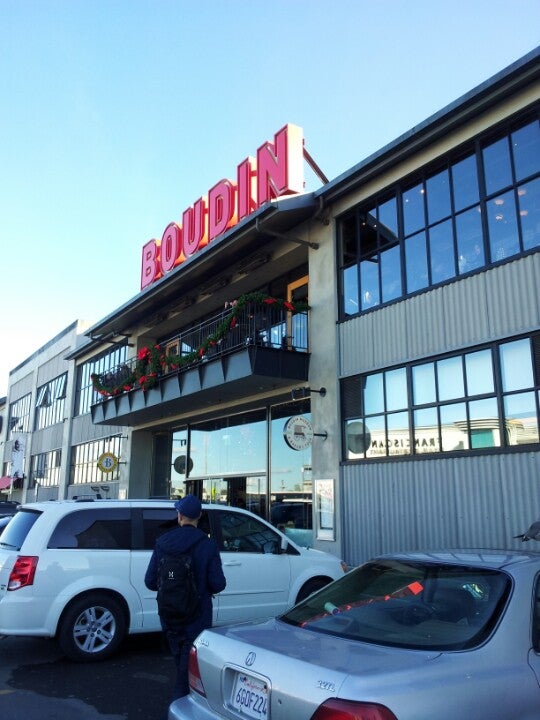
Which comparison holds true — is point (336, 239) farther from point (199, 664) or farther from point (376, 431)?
point (199, 664)

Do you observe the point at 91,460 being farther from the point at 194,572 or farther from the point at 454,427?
the point at 194,572

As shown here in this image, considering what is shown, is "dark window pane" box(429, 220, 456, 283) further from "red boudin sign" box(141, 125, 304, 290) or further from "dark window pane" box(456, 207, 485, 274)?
"red boudin sign" box(141, 125, 304, 290)

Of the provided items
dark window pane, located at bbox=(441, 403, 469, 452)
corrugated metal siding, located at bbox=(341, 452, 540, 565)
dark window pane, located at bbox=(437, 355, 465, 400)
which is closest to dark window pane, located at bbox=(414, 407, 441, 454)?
dark window pane, located at bbox=(441, 403, 469, 452)

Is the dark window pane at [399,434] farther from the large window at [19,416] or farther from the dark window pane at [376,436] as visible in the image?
the large window at [19,416]

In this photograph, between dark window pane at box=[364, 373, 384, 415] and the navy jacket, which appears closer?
the navy jacket

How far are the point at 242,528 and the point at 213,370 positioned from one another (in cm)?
738

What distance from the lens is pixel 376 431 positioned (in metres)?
12.5

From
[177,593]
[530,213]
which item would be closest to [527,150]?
[530,213]

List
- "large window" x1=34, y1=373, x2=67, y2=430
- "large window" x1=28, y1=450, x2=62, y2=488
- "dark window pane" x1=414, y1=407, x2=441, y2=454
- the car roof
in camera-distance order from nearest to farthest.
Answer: the car roof
"dark window pane" x1=414, y1=407, x2=441, y2=454
"large window" x1=28, y1=450, x2=62, y2=488
"large window" x1=34, y1=373, x2=67, y2=430

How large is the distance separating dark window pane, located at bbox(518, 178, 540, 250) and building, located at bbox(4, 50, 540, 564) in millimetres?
34

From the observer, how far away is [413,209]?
12523mm

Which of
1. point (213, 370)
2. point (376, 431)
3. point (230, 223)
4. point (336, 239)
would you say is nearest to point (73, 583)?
point (376, 431)

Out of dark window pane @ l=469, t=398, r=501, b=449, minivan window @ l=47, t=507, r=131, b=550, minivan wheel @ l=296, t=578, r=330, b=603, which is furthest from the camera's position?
dark window pane @ l=469, t=398, r=501, b=449

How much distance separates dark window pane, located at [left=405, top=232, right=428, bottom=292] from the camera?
12.1m
